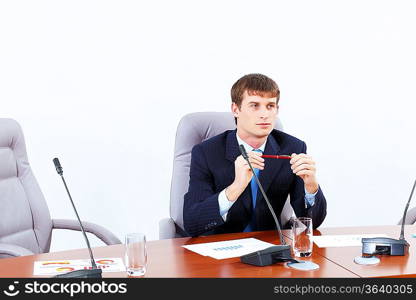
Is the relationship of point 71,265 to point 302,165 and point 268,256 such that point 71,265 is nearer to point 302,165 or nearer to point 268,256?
point 268,256

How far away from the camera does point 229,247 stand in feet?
6.65

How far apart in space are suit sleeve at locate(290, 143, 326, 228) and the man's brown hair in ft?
1.27

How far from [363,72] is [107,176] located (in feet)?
6.00

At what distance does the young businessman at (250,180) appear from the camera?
237cm

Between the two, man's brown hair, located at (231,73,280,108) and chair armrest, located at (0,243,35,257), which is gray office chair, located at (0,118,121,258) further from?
man's brown hair, located at (231,73,280,108)

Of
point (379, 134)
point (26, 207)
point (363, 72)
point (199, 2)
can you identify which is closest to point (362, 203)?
point (379, 134)

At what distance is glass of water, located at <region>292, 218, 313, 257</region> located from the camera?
190cm

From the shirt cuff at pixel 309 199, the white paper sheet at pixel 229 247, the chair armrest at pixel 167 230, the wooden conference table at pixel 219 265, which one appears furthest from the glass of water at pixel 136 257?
the shirt cuff at pixel 309 199

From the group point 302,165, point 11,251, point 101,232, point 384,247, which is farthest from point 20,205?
point 384,247

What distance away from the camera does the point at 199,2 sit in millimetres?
3686

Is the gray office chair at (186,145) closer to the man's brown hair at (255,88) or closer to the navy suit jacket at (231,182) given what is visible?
the navy suit jacket at (231,182)

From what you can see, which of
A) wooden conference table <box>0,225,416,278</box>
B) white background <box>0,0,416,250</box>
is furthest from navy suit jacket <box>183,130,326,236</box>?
white background <box>0,0,416,250</box>

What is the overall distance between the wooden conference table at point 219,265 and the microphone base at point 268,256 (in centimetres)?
2

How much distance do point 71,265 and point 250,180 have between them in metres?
0.85
